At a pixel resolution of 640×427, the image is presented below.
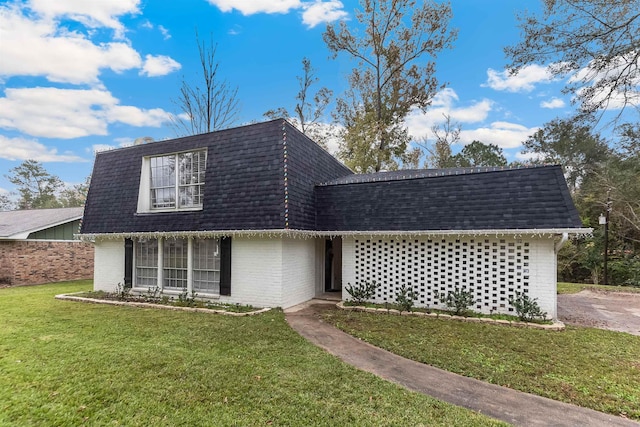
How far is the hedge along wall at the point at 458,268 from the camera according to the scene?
24.9 feet

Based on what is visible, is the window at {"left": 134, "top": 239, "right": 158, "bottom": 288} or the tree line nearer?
the window at {"left": 134, "top": 239, "right": 158, "bottom": 288}

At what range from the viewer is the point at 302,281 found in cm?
978

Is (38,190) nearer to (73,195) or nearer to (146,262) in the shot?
(73,195)

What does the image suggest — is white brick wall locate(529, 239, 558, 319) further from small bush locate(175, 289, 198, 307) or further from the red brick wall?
the red brick wall

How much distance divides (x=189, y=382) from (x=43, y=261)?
16602 millimetres

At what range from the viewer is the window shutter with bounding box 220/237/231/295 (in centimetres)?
927

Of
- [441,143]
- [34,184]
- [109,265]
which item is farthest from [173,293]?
[34,184]

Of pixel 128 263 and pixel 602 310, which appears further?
pixel 128 263

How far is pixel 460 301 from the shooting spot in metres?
7.92

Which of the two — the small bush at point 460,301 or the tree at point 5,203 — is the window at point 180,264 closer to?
the small bush at point 460,301

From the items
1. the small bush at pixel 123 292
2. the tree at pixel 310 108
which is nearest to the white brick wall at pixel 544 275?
the small bush at pixel 123 292

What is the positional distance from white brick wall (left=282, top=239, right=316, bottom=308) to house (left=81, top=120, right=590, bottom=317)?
0.03 metres

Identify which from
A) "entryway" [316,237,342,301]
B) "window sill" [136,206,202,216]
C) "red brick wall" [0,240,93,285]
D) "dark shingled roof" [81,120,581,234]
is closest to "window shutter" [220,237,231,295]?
"dark shingled roof" [81,120,581,234]

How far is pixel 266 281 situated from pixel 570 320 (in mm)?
7745
